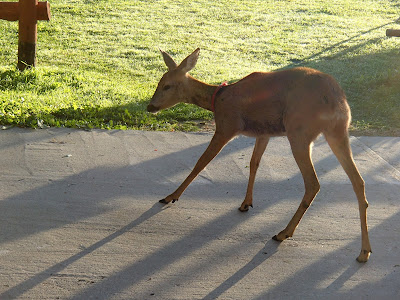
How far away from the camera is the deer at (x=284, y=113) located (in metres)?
5.18

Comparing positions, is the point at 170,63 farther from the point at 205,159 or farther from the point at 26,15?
the point at 26,15

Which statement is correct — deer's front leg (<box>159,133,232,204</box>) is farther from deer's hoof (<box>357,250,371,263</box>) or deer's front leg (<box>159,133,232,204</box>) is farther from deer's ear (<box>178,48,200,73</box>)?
deer's hoof (<box>357,250,371,263</box>)

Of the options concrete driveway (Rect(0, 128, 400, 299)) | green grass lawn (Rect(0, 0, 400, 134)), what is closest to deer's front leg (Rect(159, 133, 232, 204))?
concrete driveway (Rect(0, 128, 400, 299))

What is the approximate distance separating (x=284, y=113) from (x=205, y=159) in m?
0.88

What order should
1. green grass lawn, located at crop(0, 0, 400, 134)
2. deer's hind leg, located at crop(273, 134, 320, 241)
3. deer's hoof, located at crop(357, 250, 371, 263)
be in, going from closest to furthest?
deer's hoof, located at crop(357, 250, 371, 263) → deer's hind leg, located at crop(273, 134, 320, 241) → green grass lawn, located at crop(0, 0, 400, 134)

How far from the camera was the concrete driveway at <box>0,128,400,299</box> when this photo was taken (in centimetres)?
459

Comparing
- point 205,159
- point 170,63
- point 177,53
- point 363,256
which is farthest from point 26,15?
point 363,256

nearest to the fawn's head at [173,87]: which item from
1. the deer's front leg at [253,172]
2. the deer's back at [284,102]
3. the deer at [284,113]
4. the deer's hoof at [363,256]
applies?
the deer at [284,113]

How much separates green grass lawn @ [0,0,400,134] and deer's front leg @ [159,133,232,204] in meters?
2.45

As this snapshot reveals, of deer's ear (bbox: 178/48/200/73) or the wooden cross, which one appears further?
the wooden cross

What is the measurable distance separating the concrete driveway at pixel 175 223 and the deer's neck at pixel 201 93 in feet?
2.89

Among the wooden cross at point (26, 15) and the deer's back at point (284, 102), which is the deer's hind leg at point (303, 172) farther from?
the wooden cross at point (26, 15)

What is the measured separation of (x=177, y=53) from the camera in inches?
496

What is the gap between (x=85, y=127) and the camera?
7840 millimetres
